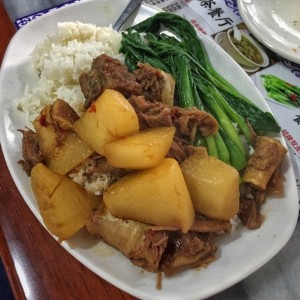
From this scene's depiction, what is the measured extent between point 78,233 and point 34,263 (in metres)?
0.28

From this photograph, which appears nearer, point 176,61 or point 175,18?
point 176,61

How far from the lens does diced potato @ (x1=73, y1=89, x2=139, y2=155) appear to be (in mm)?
1667

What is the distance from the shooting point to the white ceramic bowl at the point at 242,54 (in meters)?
2.64

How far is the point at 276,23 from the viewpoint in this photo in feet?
9.01

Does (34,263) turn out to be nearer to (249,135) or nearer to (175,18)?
(249,135)

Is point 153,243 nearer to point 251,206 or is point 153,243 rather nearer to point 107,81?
point 251,206

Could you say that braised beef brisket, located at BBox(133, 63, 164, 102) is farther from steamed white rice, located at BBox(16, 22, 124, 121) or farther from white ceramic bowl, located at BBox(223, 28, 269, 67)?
Answer: white ceramic bowl, located at BBox(223, 28, 269, 67)

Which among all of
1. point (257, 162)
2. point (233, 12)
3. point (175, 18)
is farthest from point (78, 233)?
point (233, 12)

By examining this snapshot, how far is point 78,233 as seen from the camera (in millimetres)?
1758

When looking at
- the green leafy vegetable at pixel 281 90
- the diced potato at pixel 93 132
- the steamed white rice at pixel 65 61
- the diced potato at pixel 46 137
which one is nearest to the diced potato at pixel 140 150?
the diced potato at pixel 93 132

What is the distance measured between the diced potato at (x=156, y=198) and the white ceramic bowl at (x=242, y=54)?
130 cm

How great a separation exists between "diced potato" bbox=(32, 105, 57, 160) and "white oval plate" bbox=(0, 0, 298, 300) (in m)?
0.16

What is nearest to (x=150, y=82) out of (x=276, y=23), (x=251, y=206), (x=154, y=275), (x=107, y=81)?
(x=107, y=81)

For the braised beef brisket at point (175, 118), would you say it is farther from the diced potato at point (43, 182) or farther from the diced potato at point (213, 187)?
the diced potato at point (43, 182)
